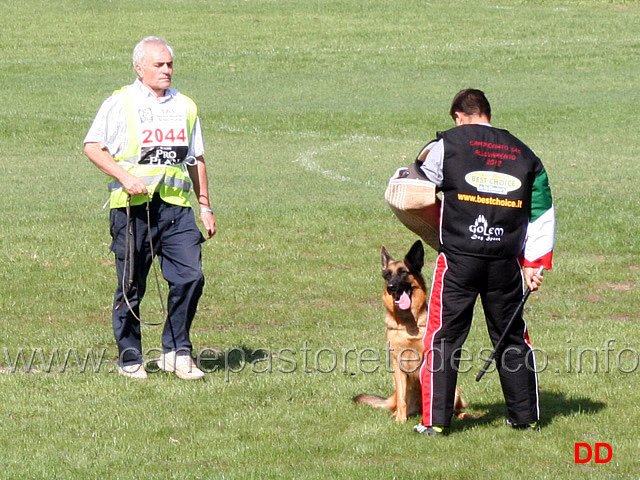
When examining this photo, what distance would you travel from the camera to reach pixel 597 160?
64.8 ft

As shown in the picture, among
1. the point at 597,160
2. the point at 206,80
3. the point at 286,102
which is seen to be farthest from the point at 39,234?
the point at 206,80

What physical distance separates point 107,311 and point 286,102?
17.8 m

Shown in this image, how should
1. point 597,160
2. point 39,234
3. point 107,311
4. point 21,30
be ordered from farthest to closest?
point 21,30, point 597,160, point 39,234, point 107,311

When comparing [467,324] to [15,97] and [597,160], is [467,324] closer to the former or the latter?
[597,160]

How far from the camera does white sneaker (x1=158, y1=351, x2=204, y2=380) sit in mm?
8008

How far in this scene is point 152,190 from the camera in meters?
7.80

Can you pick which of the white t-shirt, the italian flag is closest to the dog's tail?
the italian flag

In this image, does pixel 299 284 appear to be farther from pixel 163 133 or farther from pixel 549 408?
pixel 549 408

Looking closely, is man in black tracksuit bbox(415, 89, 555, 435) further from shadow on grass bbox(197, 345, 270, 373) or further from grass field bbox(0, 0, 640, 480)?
shadow on grass bbox(197, 345, 270, 373)

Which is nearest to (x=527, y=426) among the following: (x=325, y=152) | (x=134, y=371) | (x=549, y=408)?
(x=549, y=408)

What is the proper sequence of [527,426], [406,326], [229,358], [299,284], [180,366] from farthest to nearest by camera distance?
[299,284] < [229,358] < [180,366] < [406,326] < [527,426]

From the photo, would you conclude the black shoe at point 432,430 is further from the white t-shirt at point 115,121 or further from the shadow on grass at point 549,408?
the white t-shirt at point 115,121

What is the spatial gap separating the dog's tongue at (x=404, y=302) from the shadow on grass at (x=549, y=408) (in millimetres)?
810

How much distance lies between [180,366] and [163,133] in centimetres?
173
